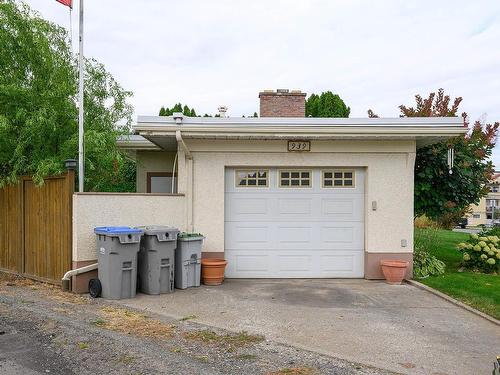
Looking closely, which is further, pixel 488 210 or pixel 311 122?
pixel 488 210

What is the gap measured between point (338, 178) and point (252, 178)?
1.89 meters

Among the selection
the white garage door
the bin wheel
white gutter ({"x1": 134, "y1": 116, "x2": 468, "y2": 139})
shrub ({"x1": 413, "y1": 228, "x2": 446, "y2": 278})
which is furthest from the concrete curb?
the bin wheel

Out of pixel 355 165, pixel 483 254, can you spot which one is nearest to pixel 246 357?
pixel 355 165

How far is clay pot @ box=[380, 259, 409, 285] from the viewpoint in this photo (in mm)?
9375

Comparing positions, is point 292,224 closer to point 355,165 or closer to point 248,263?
point 248,263

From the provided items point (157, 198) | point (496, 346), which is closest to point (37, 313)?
point (157, 198)

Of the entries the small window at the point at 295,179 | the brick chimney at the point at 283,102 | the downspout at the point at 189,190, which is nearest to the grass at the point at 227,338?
the downspout at the point at 189,190

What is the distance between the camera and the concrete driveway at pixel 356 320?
5172 mm

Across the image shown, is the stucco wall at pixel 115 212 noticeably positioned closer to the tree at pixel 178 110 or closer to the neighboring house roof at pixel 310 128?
the neighboring house roof at pixel 310 128

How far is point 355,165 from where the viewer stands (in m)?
9.88

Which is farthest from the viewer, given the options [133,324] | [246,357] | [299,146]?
[299,146]

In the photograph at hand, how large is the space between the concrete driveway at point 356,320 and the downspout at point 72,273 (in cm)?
114

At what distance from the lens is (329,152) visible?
9828mm

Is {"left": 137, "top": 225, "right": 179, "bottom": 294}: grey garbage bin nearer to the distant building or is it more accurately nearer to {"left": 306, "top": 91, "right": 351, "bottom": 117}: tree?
{"left": 306, "top": 91, "right": 351, "bottom": 117}: tree
